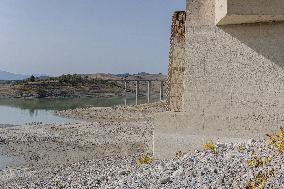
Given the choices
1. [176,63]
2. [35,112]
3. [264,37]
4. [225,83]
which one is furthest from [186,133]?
[35,112]

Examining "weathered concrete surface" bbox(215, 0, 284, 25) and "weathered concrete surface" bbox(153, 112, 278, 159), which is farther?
"weathered concrete surface" bbox(153, 112, 278, 159)

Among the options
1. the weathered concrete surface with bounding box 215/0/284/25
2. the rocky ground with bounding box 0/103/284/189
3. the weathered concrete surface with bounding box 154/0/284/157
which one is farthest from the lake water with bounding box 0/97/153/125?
the weathered concrete surface with bounding box 215/0/284/25

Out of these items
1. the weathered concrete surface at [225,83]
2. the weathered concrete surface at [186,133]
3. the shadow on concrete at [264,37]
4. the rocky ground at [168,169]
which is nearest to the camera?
the rocky ground at [168,169]

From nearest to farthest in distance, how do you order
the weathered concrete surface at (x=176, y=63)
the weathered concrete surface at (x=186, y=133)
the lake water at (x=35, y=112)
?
the weathered concrete surface at (x=186, y=133), the weathered concrete surface at (x=176, y=63), the lake water at (x=35, y=112)

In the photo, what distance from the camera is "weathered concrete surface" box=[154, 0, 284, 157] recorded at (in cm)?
948

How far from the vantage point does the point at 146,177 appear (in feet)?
26.7

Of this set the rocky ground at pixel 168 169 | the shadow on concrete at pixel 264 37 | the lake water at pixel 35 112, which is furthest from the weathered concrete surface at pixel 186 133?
the lake water at pixel 35 112

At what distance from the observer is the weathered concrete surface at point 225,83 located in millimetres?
9477

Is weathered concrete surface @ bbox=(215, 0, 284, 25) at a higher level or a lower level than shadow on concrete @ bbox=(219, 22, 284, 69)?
higher

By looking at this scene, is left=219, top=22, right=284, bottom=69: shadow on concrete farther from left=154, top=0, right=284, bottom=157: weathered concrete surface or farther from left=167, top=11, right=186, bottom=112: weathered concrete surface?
left=167, top=11, right=186, bottom=112: weathered concrete surface

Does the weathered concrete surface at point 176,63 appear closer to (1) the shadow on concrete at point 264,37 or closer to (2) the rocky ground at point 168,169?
(2) the rocky ground at point 168,169

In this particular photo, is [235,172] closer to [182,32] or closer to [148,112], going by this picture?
[182,32]

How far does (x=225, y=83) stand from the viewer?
980cm

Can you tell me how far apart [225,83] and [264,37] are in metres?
1.08
